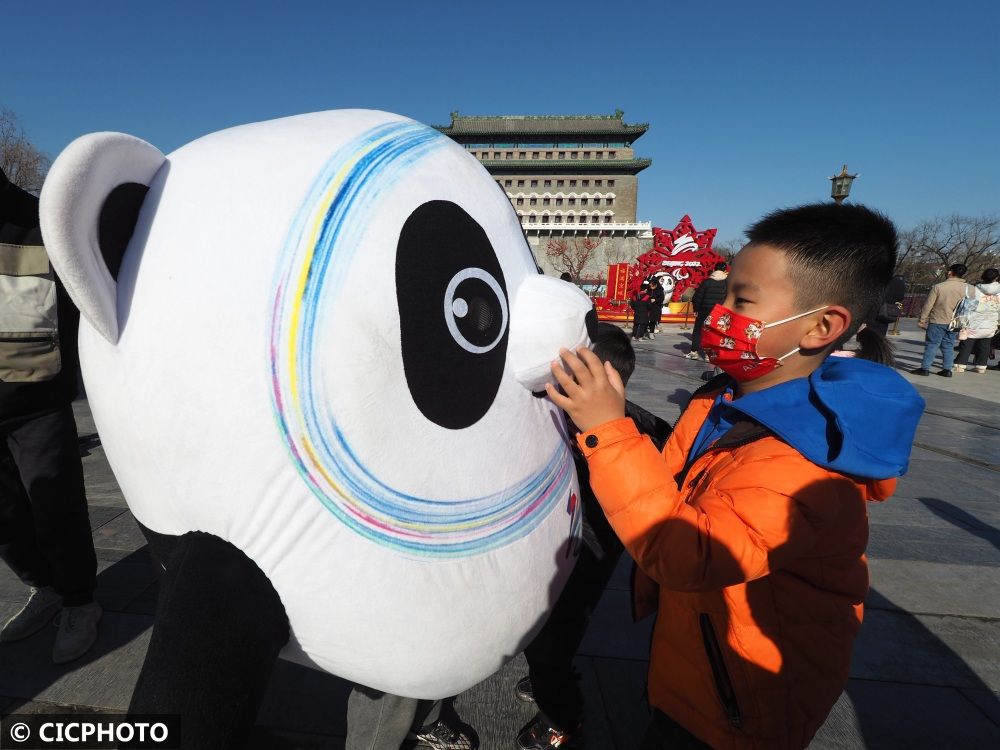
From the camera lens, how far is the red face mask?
112 cm

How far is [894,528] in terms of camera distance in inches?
123

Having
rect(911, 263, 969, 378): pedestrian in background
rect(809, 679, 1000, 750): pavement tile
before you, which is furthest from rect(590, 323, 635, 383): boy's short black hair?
rect(911, 263, 969, 378): pedestrian in background

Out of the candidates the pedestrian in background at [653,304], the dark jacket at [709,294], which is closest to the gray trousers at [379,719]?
the dark jacket at [709,294]

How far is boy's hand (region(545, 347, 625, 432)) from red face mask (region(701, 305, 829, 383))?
0.86 ft

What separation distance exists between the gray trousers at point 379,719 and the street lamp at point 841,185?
10902 mm

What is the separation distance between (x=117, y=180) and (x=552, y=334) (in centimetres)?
81

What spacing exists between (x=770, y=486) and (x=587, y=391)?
1.19 ft

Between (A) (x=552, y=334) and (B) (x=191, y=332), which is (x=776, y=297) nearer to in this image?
(A) (x=552, y=334)

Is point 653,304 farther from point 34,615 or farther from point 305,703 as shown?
point 34,615

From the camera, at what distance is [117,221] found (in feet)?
3.00

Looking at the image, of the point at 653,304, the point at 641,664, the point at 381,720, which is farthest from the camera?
the point at 653,304

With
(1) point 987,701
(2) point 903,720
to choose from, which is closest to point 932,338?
(1) point 987,701

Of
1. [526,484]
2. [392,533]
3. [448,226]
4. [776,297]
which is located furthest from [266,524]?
[776,297]

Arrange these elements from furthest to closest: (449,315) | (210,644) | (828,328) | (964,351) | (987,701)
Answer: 1. (964,351)
2. (987,701)
3. (828,328)
4. (449,315)
5. (210,644)
